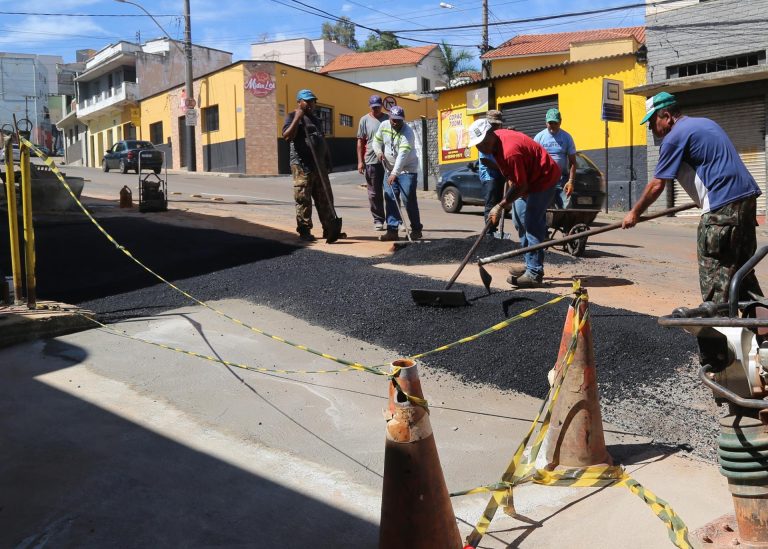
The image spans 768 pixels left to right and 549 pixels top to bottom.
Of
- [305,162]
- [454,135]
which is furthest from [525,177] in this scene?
[454,135]

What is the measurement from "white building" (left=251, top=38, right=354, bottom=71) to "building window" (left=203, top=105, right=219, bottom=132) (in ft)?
73.9

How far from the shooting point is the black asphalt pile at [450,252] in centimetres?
803

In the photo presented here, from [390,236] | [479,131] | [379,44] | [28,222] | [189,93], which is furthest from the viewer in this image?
[379,44]

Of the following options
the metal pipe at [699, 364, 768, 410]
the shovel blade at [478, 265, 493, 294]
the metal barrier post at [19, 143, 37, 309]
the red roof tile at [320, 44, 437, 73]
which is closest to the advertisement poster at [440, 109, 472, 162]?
the shovel blade at [478, 265, 493, 294]

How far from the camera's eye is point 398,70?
50281mm

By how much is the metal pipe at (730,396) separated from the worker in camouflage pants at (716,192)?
241 cm

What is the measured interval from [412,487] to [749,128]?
1807 centimetres

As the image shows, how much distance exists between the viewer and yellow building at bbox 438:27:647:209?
796 inches

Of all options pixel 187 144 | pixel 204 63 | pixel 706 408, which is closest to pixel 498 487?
pixel 706 408

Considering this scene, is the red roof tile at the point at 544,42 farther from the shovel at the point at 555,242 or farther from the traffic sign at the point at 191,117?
the shovel at the point at 555,242

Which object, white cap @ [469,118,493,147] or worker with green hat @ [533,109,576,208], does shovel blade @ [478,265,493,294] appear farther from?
worker with green hat @ [533,109,576,208]

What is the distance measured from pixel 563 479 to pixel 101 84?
54038mm

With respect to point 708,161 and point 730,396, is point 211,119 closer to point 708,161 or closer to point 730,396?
point 708,161

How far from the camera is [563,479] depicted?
363 cm
